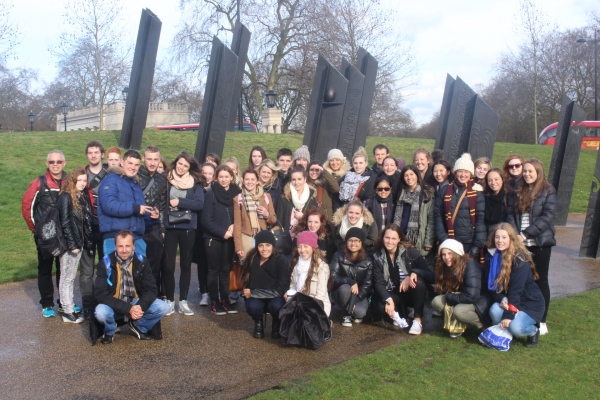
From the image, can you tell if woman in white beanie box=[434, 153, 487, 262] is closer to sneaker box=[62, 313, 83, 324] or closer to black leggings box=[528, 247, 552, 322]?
black leggings box=[528, 247, 552, 322]

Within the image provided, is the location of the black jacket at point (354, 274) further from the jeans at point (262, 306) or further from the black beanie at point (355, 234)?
the jeans at point (262, 306)

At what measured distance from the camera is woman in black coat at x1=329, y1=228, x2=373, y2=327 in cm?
577

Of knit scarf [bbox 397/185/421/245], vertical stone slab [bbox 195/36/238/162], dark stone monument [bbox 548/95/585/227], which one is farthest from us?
dark stone monument [bbox 548/95/585/227]

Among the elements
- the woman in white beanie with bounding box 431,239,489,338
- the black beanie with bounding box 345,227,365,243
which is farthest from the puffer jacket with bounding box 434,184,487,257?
the black beanie with bounding box 345,227,365,243

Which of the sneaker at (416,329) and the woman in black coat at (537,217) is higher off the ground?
the woman in black coat at (537,217)

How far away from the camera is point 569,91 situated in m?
41.7

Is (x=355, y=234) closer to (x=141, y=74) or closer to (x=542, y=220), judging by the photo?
(x=542, y=220)

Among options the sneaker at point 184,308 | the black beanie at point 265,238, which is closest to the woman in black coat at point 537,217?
the black beanie at point 265,238

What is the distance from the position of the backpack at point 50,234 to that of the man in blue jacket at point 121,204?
0.42m

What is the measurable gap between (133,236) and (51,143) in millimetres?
12548

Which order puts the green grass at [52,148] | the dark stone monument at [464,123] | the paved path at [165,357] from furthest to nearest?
the dark stone monument at [464,123] < the green grass at [52,148] < the paved path at [165,357]

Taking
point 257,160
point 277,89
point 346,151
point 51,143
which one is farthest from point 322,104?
point 277,89

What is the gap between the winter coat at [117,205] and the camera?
5516 millimetres

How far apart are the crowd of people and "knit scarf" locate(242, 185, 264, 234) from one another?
1 cm
